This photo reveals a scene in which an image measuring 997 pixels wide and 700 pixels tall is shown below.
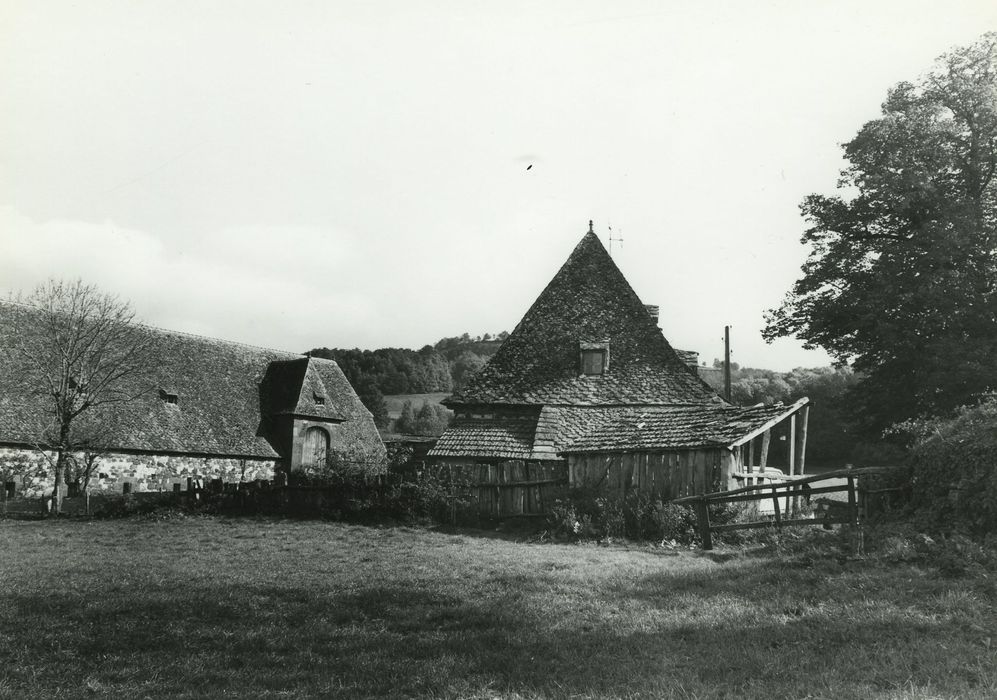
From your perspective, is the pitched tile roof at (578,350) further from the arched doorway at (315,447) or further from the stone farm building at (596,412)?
the arched doorway at (315,447)

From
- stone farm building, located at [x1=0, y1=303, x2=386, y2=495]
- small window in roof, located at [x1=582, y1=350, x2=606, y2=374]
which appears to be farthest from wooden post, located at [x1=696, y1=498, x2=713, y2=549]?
stone farm building, located at [x1=0, y1=303, x2=386, y2=495]

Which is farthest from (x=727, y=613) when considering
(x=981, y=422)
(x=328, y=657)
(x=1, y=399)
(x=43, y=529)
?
(x=1, y=399)

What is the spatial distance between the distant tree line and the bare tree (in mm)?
37179

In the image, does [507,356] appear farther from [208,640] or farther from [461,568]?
[208,640]

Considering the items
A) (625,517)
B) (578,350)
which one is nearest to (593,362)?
(578,350)

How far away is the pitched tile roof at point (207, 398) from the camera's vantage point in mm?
→ 26766

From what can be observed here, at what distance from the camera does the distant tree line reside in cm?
6994

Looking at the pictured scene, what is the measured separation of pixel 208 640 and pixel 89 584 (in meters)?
3.82

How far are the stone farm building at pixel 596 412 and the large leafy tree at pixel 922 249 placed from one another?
4434 mm

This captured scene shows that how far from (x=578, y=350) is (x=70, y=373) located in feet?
57.3

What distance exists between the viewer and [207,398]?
110 ft

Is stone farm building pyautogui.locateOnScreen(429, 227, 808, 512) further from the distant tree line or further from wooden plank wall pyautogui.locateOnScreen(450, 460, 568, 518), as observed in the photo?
the distant tree line

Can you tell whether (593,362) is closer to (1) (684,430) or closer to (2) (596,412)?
(2) (596,412)

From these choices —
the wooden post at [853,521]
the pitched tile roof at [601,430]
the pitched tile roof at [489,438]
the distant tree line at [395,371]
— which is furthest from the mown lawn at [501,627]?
the distant tree line at [395,371]
